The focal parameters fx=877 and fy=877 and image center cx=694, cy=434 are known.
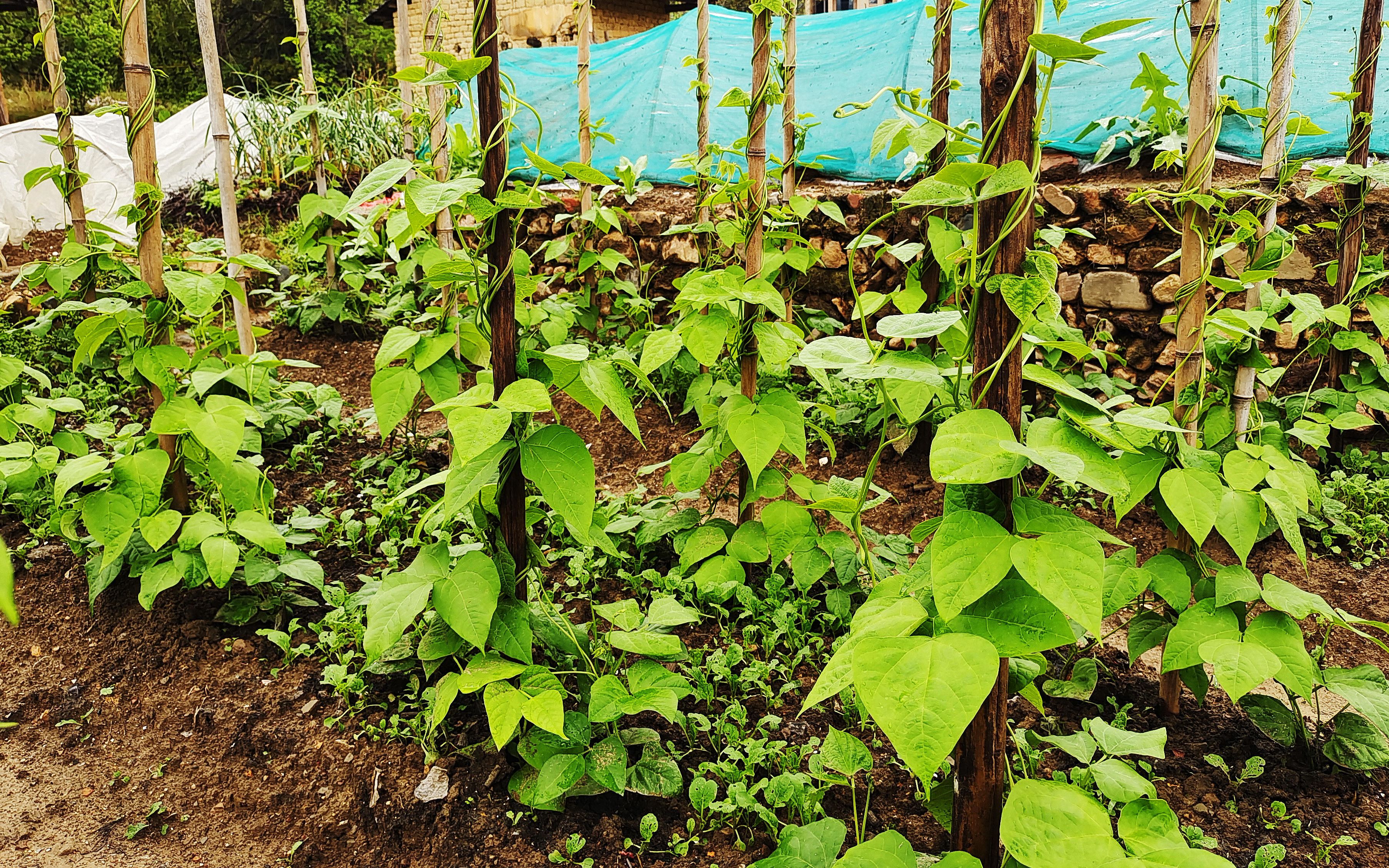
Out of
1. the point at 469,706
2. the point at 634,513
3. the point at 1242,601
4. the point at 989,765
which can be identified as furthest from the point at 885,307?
the point at 989,765

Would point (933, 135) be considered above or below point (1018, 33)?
below

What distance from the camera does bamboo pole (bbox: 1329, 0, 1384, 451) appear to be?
280cm

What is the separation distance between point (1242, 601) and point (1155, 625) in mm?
187

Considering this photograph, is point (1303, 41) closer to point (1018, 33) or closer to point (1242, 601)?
point (1242, 601)

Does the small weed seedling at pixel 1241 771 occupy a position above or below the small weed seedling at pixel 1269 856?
below

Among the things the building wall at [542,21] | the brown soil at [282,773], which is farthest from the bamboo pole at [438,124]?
the building wall at [542,21]

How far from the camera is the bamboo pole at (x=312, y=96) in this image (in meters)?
4.14

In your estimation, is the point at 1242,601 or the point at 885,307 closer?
the point at 1242,601

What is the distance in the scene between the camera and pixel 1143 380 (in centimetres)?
375

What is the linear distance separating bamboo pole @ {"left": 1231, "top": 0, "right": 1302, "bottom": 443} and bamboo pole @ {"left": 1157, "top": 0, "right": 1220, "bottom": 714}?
17cm

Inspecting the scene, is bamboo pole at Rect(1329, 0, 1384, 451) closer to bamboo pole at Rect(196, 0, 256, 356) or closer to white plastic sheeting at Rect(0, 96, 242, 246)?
bamboo pole at Rect(196, 0, 256, 356)

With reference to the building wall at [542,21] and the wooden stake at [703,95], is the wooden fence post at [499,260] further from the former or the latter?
the building wall at [542,21]

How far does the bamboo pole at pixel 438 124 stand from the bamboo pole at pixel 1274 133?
1890 mm

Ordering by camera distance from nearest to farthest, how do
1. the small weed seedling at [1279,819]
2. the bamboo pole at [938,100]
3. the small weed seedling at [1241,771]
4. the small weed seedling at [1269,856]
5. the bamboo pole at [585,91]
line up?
the small weed seedling at [1269,856], the small weed seedling at [1279,819], the small weed seedling at [1241,771], the bamboo pole at [938,100], the bamboo pole at [585,91]
